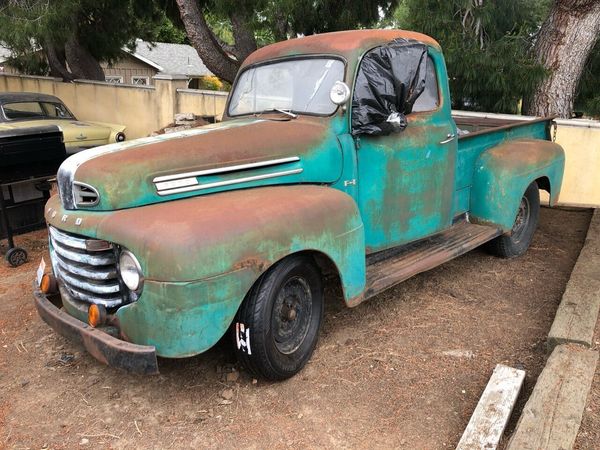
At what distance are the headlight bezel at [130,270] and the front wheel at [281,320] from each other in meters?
0.58

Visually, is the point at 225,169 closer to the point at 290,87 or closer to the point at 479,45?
the point at 290,87

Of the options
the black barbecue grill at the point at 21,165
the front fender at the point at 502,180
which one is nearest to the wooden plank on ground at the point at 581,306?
the front fender at the point at 502,180

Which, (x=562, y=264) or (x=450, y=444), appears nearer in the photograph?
(x=450, y=444)

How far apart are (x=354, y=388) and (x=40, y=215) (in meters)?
4.36

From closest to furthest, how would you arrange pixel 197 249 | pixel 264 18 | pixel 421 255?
pixel 197 249 → pixel 421 255 → pixel 264 18

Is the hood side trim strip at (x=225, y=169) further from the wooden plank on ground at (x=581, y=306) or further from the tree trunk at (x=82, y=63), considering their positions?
the tree trunk at (x=82, y=63)

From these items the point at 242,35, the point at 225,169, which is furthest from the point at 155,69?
the point at 225,169

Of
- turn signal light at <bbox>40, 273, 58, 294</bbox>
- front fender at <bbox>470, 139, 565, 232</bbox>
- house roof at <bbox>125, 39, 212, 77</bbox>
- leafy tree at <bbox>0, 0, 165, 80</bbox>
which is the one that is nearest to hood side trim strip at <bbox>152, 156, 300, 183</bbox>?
turn signal light at <bbox>40, 273, 58, 294</bbox>

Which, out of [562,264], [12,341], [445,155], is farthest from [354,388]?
[562,264]

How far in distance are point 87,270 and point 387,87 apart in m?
2.33

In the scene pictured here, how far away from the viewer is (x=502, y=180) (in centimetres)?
493

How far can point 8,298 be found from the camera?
15.5ft

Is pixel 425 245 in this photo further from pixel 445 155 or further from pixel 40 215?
pixel 40 215

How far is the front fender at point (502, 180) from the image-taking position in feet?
16.3
